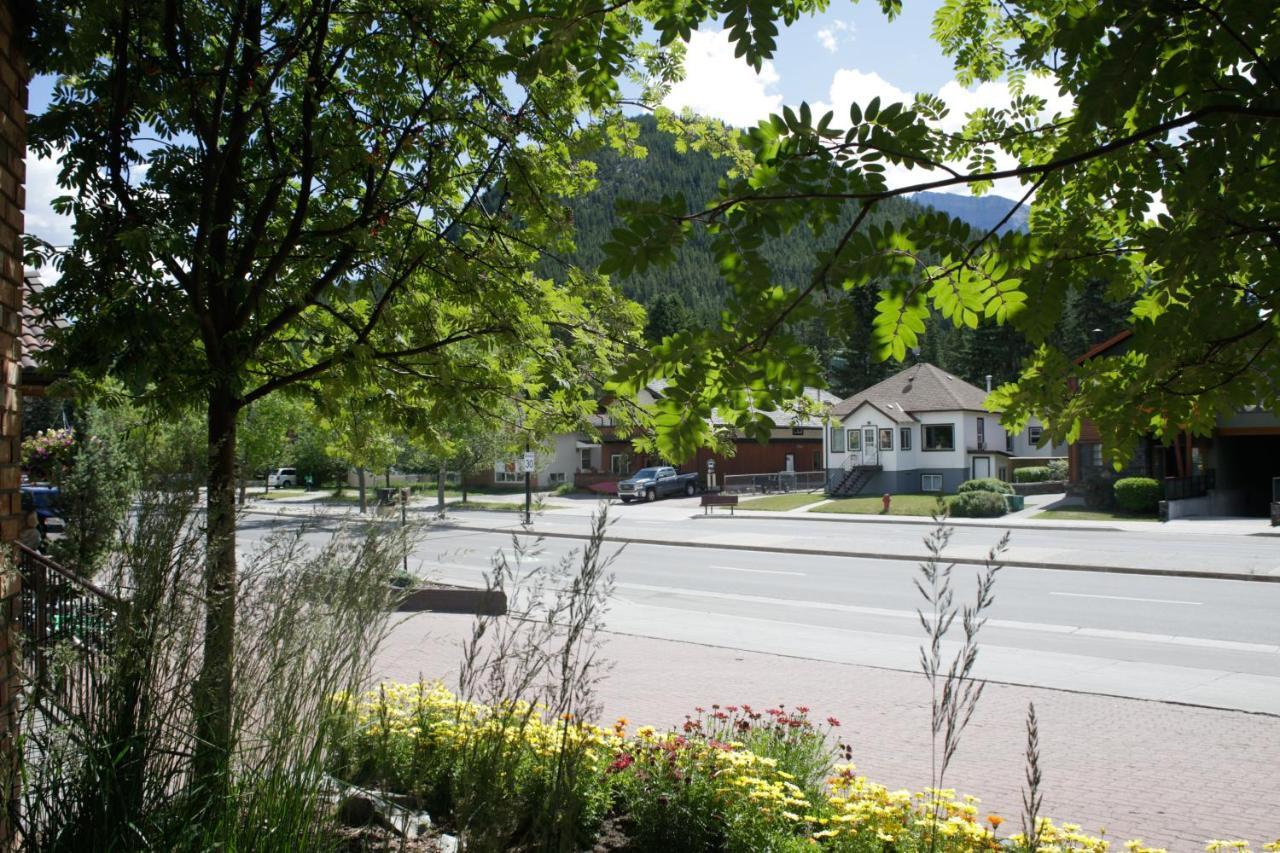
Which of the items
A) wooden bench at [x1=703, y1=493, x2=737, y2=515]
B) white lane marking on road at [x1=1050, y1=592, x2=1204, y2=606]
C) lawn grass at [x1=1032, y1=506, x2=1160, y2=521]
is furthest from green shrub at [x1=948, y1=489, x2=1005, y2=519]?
white lane marking on road at [x1=1050, y1=592, x2=1204, y2=606]

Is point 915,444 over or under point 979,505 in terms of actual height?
over

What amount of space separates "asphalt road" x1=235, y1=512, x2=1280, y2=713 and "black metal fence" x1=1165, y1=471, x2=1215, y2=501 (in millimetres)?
8659

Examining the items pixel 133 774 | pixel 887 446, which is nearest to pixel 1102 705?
pixel 133 774

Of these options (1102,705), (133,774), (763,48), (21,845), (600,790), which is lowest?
(1102,705)

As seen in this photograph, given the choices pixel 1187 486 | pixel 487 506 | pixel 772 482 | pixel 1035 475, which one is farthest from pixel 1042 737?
pixel 772 482

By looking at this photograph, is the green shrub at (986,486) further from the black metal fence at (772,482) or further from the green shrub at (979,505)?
the black metal fence at (772,482)

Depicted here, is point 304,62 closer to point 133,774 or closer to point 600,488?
point 133,774

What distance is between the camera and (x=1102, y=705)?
8875 millimetres

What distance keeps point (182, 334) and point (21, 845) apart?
253cm

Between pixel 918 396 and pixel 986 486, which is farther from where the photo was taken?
pixel 918 396

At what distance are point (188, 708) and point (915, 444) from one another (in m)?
48.5

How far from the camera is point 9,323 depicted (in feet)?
11.0

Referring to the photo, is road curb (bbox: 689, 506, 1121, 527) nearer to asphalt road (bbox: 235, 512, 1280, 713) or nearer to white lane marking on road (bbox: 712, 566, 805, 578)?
asphalt road (bbox: 235, 512, 1280, 713)

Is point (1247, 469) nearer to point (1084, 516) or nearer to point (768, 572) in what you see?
point (1084, 516)
